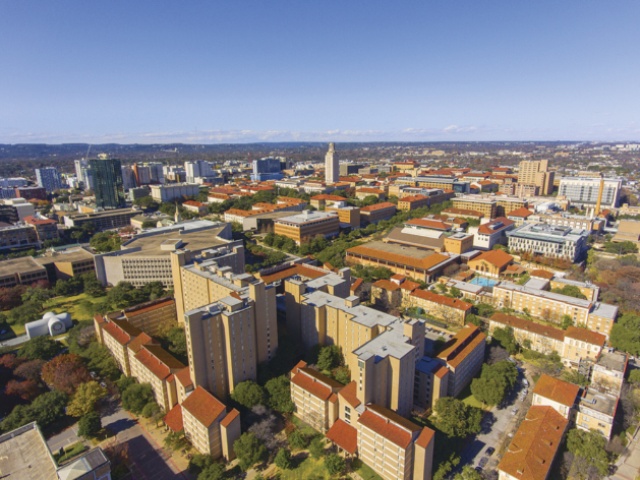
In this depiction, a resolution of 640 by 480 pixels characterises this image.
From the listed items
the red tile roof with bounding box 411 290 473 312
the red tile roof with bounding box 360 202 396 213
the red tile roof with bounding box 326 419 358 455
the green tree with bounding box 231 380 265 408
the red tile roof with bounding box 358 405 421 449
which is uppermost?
the red tile roof with bounding box 360 202 396 213

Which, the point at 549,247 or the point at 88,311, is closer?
the point at 88,311

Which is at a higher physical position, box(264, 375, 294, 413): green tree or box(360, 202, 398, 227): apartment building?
box(360, 202, 398, 227): apartment building

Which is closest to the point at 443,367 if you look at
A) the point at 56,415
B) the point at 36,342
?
the point at 56,415

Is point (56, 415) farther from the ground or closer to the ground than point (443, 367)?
closer to the ground

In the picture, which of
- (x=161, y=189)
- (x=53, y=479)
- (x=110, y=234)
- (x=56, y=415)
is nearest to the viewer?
(x=53, y=479)

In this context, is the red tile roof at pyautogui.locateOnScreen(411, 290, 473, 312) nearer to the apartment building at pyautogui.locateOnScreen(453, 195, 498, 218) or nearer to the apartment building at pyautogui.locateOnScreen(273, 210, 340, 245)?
the apartment building at pyautogui.locateOnScreen(273, 210, 340, 245)

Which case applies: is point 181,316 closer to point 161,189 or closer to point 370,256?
point 370,256

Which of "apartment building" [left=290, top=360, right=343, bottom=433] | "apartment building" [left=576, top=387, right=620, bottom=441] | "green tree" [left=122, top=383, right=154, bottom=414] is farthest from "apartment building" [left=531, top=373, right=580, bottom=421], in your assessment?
"green tree" [left=122, top=383, right=154, bottom=414]

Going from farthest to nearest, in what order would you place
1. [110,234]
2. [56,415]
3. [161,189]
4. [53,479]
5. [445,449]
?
1. [161,189]
2. [110,234]
3. [56,415]
4. [445,449]
5. [53,479]

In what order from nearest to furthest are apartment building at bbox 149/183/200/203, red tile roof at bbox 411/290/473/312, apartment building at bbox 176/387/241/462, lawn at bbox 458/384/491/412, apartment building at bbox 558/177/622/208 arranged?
apartment building at bbox 176/387/241/462
lawn at bbox 458/384/491/412
red tile roof at bbox 411/290/473/312
apartment building at bbox 558/177/622/208
apartment building at bbox 149/183/200/203
